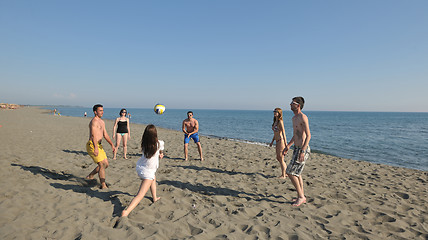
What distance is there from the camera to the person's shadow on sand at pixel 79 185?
4.18m

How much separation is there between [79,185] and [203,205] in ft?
10.6

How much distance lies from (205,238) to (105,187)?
10.1ft

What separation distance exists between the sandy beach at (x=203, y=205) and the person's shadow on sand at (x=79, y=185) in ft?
0.07

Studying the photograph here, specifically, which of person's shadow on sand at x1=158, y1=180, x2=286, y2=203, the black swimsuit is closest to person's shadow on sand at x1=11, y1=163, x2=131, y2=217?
person's shadow on sand at x1=158, y1=180, x2=286, y2=203

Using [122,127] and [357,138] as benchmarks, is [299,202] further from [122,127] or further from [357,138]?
[357,138]

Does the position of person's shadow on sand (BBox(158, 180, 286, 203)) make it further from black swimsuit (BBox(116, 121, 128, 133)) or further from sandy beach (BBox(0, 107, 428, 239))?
black swimsuit (BBox(116, 121, 128, 133))

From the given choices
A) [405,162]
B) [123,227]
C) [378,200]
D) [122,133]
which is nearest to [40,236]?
[123,227]

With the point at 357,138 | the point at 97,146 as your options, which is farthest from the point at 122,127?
the point at 357,138

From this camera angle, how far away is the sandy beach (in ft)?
10.6

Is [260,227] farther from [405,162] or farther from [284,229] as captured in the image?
[405,162]

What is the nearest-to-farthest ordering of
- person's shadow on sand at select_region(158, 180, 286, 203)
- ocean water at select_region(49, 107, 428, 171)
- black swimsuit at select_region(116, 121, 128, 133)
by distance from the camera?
person's shadow on sand at select_region(158, 180, 286, 203), black swimsuit at select_region(116, 121, 128, 133), ocean water at select_region(49, 107, 428, 171)

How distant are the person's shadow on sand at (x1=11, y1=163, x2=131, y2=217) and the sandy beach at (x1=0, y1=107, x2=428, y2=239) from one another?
0.8 inches

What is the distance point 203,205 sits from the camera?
167 inches

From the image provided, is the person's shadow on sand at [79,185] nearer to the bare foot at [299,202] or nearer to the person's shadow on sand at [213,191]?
the person's shadow on sand at [213,191]
